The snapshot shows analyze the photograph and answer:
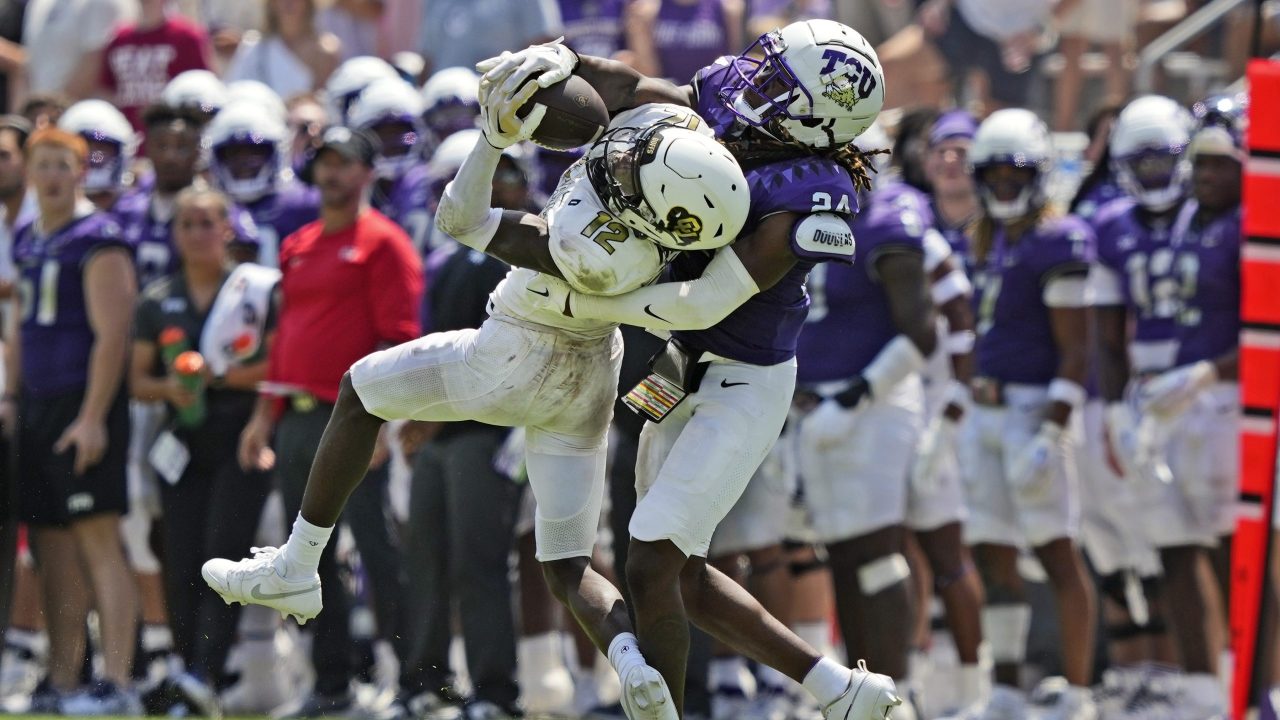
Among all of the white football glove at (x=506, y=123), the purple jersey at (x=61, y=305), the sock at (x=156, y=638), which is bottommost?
the sock at (x=156, y=638)

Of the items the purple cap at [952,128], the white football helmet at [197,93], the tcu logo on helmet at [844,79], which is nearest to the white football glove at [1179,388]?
the purple cap at [952,128]

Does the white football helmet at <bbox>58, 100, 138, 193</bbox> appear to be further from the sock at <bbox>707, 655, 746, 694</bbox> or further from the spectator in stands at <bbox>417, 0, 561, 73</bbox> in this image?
the sock at <bbox>707, 655, 746, 694</bbox>

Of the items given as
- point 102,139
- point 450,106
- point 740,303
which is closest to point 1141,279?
point 450,106

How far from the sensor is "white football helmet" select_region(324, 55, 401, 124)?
9922 mm

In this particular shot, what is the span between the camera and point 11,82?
11.6 m

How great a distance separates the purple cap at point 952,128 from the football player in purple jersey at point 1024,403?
0.63 m

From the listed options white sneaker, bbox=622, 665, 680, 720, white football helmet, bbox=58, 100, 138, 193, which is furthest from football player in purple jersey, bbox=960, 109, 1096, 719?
white football helmet, bbox=58, 100, 138, 193

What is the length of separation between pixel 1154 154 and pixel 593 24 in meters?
3.51

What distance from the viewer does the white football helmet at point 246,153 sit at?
8.92 meters

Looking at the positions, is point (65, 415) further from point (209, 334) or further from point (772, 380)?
point (772, 380)

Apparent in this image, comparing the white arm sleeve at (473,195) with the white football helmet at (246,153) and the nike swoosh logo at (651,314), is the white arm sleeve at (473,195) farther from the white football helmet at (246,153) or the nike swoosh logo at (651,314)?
the white football helmet at (246,153)

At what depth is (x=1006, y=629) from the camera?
327 inches

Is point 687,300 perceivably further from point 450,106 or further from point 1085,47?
point 1085,47

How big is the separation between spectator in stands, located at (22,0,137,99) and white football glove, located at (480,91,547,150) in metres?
6.33
